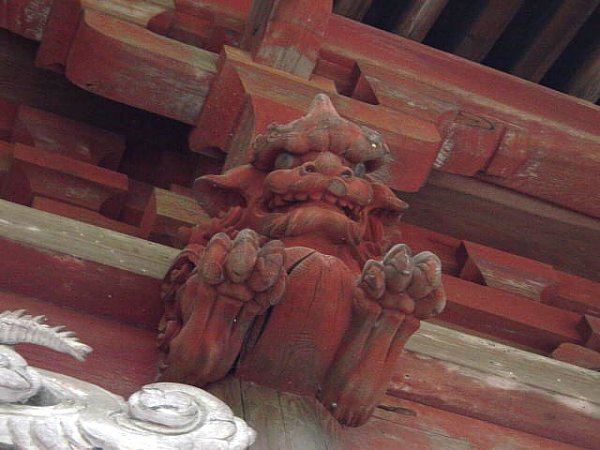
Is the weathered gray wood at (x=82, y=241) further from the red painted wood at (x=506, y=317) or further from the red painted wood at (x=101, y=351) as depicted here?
the red painted wood at (x=506, y=317)

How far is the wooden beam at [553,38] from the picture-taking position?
3541 mm

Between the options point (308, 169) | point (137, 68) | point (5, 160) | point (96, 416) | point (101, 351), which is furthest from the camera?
point (5, 160)

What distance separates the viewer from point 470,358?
78.5 inches

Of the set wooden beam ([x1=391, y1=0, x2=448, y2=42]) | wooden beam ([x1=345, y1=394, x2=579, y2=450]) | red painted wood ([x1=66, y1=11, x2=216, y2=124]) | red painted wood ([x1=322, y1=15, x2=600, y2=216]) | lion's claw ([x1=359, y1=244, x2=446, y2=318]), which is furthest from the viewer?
wooden beam ([x1=391, y1=0, x2=448, y2=42])

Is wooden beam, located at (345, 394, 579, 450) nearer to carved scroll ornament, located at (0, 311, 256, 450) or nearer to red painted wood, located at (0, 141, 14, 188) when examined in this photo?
carved scroll ornament, located at (0, 311, 256, 450)

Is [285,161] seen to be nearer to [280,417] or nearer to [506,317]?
[280,417]

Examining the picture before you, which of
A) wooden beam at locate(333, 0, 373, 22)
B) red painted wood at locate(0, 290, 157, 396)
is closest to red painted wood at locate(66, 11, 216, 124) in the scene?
red painted wood at locate(0, 290, 157, 396)

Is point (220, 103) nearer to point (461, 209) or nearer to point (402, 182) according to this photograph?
point (402, 182)

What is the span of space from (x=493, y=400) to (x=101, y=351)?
680 millimetres

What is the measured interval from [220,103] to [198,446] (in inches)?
55.3

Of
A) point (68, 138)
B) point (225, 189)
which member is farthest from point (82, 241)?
point (68, 138)

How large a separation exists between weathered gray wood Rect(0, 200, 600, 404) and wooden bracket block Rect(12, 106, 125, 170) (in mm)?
946

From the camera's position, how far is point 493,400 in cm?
194

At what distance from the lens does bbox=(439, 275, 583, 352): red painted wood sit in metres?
2.70
